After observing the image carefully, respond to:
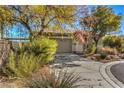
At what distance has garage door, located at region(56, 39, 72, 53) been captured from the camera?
30.6 ft

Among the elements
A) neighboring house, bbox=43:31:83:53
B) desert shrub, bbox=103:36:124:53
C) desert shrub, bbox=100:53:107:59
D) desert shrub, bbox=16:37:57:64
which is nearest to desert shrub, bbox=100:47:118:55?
desert shrub, bbox=100:53:107:59

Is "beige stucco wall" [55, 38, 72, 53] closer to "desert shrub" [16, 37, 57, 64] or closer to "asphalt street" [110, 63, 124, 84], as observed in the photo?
"desert shrub" [16, 37, 57, 64]

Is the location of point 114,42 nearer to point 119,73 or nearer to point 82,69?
point 119,73

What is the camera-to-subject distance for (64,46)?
949 cm

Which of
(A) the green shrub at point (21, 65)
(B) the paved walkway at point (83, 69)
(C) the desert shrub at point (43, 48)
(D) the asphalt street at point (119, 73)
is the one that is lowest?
(D) the asphalt street at point (119, 73)

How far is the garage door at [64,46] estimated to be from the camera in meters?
9.33

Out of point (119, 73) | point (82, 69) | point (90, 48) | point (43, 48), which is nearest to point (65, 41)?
point (43, 48)

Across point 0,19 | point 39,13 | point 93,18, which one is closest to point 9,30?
point 0,19

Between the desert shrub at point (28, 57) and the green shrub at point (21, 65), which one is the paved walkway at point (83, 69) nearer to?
the desert shrub at point (28, 57)

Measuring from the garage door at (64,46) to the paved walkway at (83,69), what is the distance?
0.65 feet

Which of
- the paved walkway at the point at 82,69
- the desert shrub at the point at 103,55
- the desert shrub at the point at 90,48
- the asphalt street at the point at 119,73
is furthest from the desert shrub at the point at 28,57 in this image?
the desert shrub at the point at 103,55

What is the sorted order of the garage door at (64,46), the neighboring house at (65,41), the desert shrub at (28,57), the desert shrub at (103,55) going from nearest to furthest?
the desert shrub at (28,57) → the garage door at (64,46) → the neighboring house at (65,41) → the desert shrub at (103,55)
